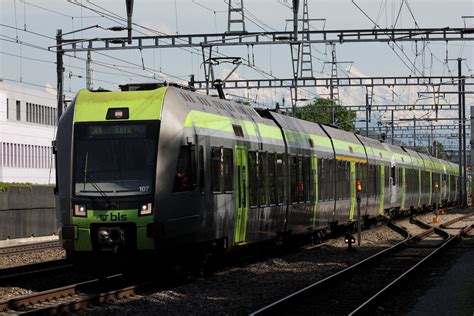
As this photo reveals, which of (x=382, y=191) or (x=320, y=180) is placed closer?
(x=320, y=180)

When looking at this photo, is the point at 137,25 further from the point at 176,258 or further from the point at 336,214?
the point at 176,258

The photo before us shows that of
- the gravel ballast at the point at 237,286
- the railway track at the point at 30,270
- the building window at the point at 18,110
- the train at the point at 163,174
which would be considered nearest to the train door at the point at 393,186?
the gravel ballast at the point at 237,286

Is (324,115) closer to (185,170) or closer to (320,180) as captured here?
(320,180)

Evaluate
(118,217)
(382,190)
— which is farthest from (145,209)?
(382,190)

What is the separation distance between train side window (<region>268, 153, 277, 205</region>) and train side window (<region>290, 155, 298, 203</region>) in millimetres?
1824

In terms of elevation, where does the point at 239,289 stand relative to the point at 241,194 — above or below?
below

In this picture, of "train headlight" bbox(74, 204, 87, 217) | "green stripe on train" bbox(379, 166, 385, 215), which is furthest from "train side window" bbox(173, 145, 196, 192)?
"green stripe on train" bbox(379, 166, 385, 215)

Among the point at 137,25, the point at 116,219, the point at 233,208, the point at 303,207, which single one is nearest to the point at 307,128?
the point at 303,207

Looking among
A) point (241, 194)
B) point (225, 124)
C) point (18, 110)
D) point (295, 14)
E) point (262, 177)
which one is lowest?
point (241, 194)

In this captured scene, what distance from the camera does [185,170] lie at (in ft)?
54.8

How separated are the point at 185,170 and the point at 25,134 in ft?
222

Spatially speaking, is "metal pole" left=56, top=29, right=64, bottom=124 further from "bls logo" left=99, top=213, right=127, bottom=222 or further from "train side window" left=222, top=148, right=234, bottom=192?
"bls logo" left=99, top=213, right=127, bottom=222

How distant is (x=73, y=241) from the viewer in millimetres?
16328

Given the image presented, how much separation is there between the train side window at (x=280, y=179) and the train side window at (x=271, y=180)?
34cm
